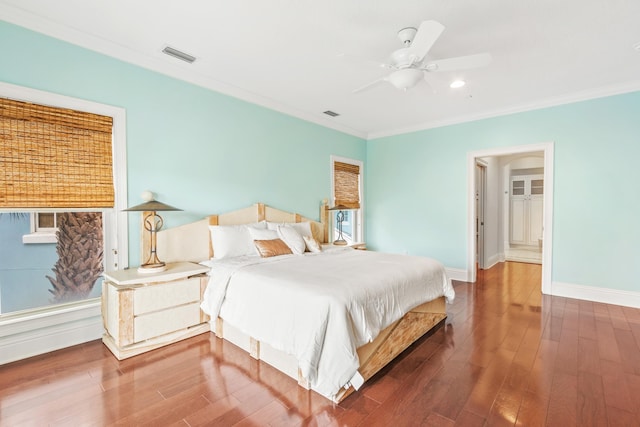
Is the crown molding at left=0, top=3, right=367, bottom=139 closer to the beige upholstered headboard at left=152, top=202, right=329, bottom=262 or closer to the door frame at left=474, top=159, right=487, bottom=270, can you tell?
the beige upholstered headboard at left=152, top=202, right=329, bottom=262

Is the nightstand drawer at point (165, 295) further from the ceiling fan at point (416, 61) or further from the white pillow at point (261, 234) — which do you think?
the ceiling fan at point (416, 61)

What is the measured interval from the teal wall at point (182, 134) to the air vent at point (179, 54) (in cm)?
33

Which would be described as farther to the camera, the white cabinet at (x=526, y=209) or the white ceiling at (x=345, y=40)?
the white cabinet at (x=526, y=209)

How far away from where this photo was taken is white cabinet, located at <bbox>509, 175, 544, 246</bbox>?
7867 mm

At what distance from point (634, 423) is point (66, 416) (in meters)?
3.27

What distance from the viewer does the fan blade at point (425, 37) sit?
1.86m

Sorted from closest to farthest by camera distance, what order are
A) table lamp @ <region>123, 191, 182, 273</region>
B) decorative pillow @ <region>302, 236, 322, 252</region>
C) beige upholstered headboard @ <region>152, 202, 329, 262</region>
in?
table lamp @ <region>123, 191, 182, 273</region> < beige upholstered headboard @ <region>152, 202, 329, 262</region> < decorative pillow @ <region>302, 236, 322, 252</region>

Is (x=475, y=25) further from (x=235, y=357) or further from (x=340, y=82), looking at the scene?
(x=235, y=357)

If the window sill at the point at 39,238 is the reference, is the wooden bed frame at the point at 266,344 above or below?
below

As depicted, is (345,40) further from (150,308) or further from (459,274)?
(459,274)

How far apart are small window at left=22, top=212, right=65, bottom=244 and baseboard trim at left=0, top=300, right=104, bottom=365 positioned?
2.02 ft

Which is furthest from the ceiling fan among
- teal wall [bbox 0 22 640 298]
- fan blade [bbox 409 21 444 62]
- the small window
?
the small window

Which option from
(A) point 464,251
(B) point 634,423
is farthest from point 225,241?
(A) point 464,251

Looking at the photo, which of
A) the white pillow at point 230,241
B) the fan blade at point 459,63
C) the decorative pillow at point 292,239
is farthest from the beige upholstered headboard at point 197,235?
the fan blade at point 459,63
